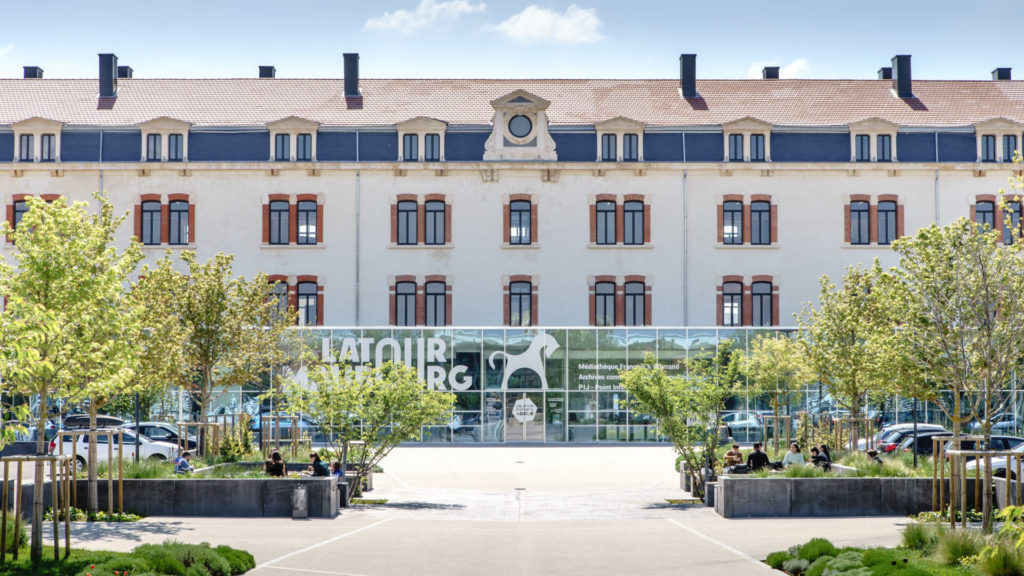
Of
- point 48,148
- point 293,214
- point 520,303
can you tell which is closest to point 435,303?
point 520,303

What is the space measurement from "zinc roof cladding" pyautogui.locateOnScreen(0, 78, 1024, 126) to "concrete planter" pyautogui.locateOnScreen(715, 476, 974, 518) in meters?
26.1

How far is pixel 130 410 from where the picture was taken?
43406 mm

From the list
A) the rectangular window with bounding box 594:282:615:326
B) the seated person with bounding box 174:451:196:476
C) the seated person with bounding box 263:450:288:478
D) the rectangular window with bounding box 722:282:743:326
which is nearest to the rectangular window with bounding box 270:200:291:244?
the rectangular window with bounding box 594:282:615:326

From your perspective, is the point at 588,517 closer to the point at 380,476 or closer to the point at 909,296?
the point at 909,296

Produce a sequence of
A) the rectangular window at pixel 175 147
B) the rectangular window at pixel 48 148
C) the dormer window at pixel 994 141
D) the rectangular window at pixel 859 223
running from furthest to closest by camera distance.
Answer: the rectangular window at pixel 859 223
the rectangular window at pixel 175 147
the dormer window at pixel 994 141
the rectangular window at pixel 48 148

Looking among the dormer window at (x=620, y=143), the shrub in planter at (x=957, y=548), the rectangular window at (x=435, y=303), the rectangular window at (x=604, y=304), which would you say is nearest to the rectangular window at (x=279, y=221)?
the rectangular window at (x=435, y=303)

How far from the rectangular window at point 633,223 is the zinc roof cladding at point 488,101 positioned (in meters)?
3.55

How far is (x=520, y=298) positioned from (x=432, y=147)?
6.69m

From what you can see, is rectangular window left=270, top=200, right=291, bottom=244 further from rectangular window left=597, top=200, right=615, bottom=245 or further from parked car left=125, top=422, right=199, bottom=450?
rectangular window left=597, top=200, right=615, bottom=245

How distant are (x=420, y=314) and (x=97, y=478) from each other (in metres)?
24.4

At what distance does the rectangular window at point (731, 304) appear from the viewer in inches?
1802

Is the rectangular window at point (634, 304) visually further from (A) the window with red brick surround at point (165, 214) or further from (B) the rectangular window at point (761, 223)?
(A) the window with red brick surround at point (165, 214)

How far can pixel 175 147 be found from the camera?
4562 centimetres

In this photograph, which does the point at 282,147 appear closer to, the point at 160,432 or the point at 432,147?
the point at 432,147
